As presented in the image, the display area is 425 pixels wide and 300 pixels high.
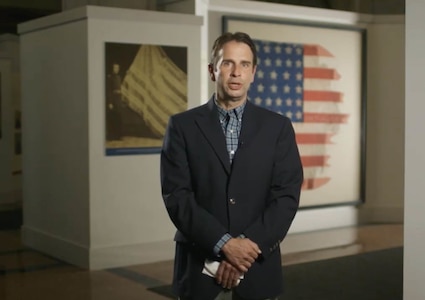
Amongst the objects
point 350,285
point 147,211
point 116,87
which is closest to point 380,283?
point 350,285

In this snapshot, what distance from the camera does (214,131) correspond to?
93.2 inches

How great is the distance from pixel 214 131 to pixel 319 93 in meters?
6.10

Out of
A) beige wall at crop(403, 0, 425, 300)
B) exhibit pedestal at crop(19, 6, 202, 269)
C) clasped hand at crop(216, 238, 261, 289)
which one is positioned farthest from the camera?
exhibit pedestal at crop(19, 6, 202, 269)

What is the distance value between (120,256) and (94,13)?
2.07 meters

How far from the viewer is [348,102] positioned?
8.62 metres

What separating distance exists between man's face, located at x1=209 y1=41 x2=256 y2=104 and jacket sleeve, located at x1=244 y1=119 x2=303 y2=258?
9.0 inches

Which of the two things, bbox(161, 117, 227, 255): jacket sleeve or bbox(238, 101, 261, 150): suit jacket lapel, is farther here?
bbox(238, 101, 261, 150): suit jacket lapel

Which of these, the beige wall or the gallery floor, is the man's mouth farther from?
the gallery floor

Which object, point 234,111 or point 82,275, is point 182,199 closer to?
point 234,111

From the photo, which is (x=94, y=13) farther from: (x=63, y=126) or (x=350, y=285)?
(x=350, y=285)

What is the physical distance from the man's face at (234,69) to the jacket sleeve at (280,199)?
228mm

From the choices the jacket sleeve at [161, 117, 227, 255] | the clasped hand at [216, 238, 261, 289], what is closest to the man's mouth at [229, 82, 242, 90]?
the jacket sleeve at [161, 117, 227, 255]

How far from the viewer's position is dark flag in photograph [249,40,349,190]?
7934 millimetres

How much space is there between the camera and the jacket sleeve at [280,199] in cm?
232
